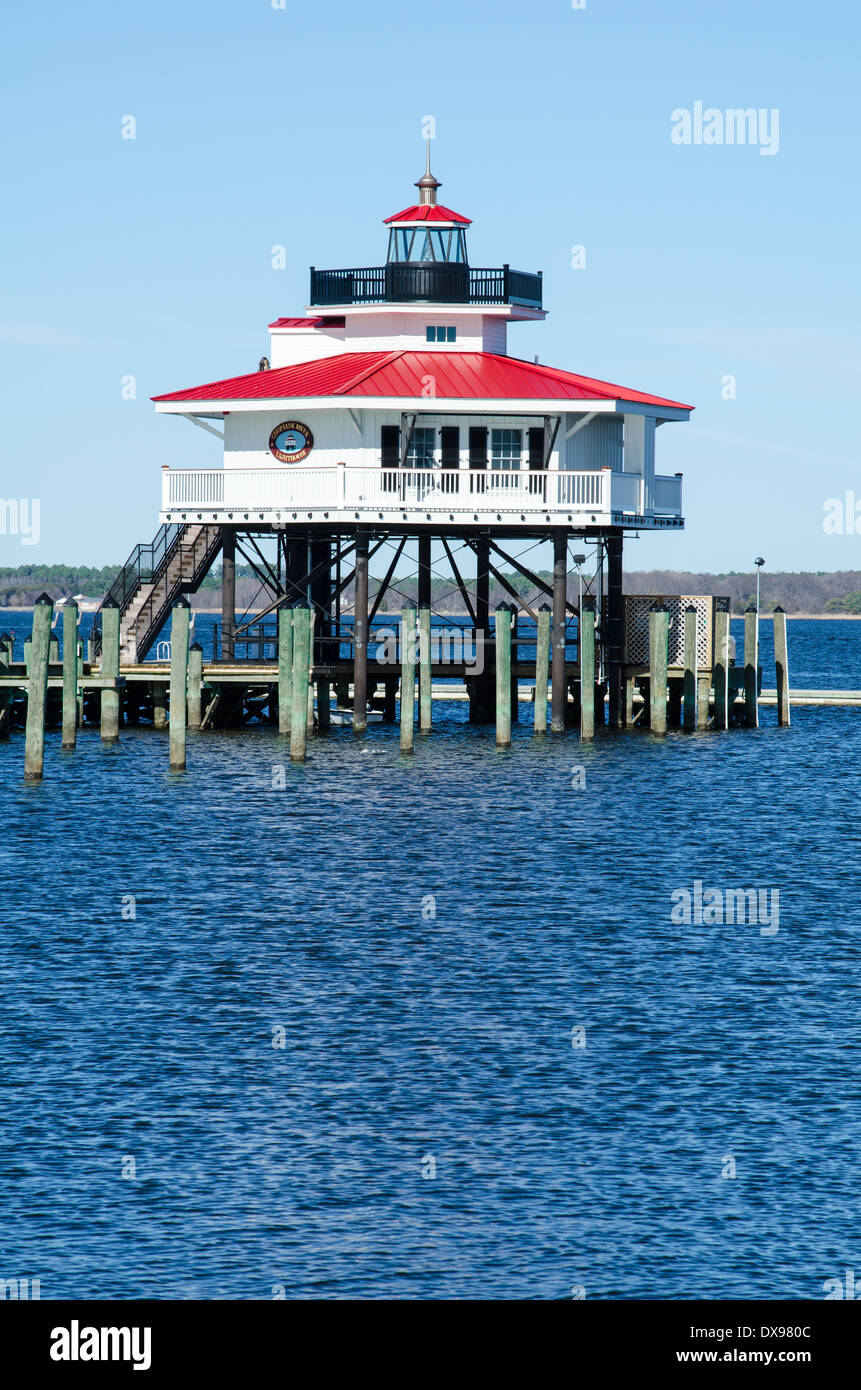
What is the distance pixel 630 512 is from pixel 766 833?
13395 millimetres

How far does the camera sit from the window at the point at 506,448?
53.3m

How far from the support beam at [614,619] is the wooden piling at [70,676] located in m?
14.4

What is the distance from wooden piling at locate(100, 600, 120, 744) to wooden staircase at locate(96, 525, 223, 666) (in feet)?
9.68

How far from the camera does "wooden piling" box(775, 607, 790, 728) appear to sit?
192 ft

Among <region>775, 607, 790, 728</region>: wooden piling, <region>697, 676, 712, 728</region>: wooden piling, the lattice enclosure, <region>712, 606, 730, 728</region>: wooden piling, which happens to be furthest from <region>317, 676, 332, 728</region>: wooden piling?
<region>775, 607, 790, 728</region>: wooden piling

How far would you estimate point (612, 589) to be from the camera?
2147 inches

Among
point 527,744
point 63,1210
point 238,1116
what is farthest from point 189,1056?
point 527,744

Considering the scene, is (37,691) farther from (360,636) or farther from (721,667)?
(721,667)

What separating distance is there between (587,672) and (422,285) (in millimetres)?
12750

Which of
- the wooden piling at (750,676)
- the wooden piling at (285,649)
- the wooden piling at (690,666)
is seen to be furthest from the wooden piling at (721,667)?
the wooden piling at (285,649)

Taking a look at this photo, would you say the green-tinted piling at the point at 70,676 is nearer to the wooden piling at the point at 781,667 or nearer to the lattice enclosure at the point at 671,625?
the lattice enclosure at the point at 671,625

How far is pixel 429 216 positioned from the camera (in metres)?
56.7
